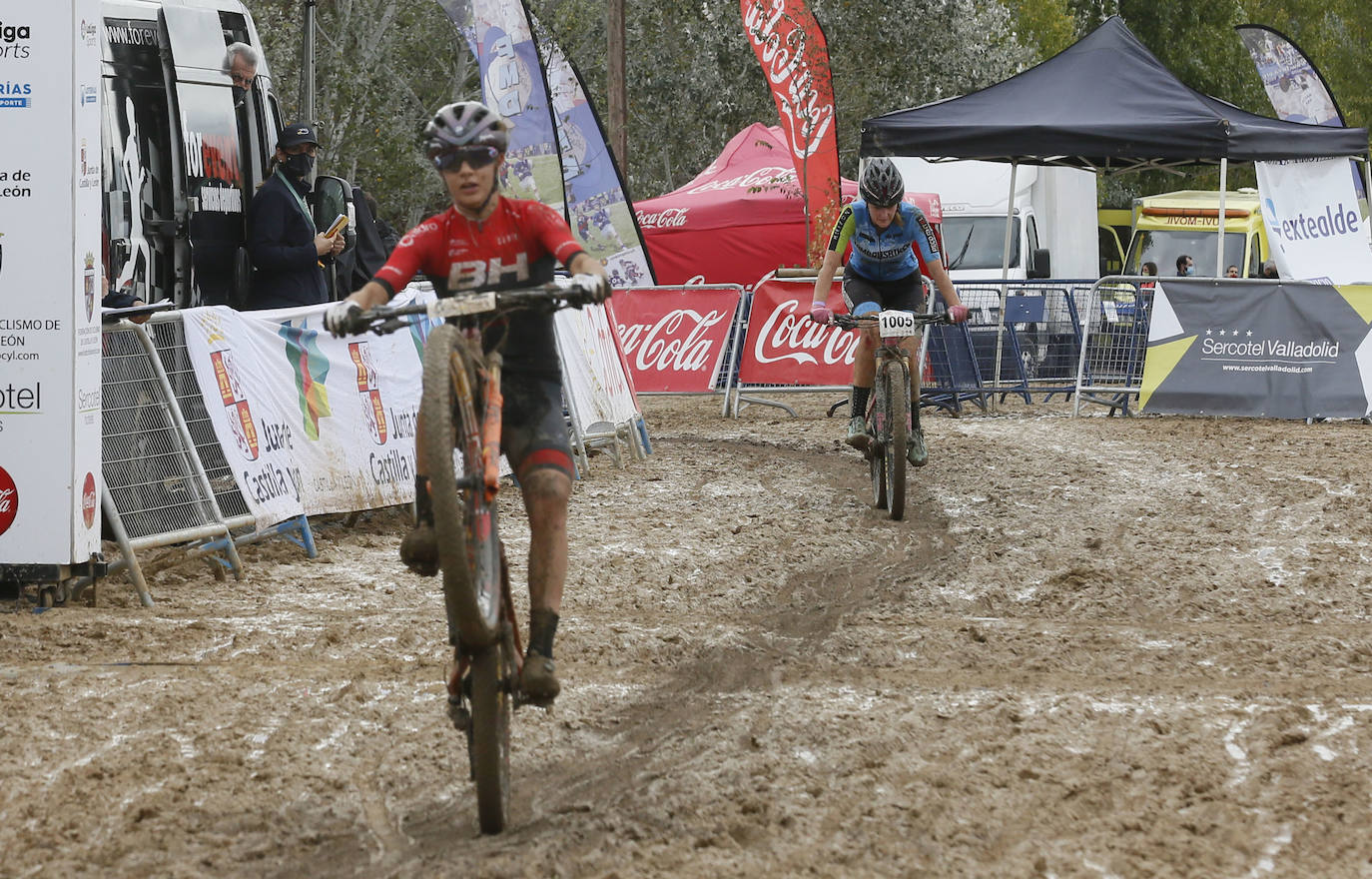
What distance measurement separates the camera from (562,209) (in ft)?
52.4

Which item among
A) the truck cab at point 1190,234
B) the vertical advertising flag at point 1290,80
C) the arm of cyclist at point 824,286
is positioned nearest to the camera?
the arm of cyclist at point 824,286

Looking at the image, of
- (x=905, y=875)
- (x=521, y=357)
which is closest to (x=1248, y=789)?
(x=905, y=875)

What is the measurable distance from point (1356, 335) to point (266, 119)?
975cm

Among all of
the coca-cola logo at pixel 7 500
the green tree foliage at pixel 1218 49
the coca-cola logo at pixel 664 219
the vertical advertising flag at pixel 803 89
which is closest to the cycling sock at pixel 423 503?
the coca-cola logo at pixel 7 500

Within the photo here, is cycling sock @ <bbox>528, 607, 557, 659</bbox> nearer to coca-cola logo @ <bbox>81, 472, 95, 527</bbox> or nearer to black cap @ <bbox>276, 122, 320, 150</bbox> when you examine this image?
coca-cola logo @ <bbox>81, 472, 95, 527</bbox>

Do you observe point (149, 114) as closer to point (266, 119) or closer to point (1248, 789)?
point (266, 119)

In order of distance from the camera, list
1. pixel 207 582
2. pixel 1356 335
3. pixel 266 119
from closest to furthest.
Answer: pixel 207 582, pixel 266 119, pixel 1356 335

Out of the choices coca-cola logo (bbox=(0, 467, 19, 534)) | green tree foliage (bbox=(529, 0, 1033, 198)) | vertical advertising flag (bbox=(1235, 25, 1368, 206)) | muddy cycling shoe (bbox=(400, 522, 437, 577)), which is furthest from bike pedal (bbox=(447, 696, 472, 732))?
green tree foliage (bbox=(529, 0, 1033, 198))

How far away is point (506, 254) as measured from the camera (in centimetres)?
504

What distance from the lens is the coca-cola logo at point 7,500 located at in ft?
24.3

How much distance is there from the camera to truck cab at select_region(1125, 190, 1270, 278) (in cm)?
3023

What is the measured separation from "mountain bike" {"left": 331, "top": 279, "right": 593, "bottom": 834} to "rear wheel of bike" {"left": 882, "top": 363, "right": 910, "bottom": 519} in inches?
205

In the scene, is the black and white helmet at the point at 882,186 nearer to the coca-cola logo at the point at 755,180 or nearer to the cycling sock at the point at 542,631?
the cycling sock at the point at 542,631

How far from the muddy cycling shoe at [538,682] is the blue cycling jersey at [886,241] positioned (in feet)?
19.5
